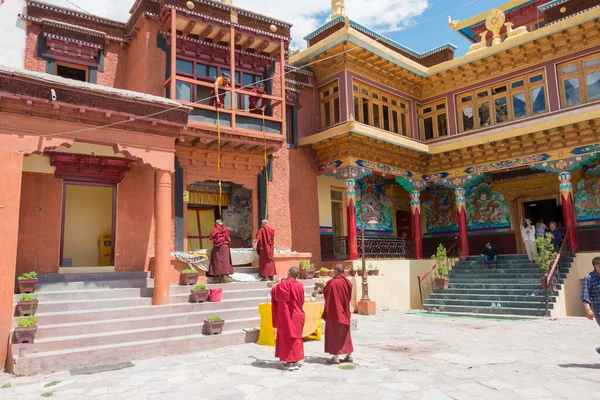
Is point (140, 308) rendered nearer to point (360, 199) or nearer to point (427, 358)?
point (427, 358)

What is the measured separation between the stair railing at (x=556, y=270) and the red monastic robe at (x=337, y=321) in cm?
779

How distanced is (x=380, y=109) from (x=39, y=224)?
1111 cm

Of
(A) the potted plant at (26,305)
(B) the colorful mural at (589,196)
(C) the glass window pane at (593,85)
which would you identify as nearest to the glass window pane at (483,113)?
(C) the glass window pane at (593,85)

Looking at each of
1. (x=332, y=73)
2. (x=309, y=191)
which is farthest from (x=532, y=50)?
(x=309, y=191)

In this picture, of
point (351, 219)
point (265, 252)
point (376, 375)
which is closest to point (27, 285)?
point (265, 252)

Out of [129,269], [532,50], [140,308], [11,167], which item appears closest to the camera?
[11,167]

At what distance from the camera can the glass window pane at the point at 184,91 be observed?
12.8 metres

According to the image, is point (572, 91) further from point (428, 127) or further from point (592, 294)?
point (592, 294)

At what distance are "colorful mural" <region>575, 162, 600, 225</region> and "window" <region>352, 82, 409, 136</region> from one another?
20.2 feet

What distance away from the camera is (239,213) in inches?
571

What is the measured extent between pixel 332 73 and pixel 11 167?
34.3 feet

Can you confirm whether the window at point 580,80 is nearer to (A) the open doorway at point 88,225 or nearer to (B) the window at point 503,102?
(B) the window at point 503,102

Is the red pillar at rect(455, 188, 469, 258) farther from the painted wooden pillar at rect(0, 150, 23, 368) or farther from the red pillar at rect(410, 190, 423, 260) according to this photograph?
the painted wooden pillar at rect(0, 150, 23, 368)

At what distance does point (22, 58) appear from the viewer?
11.9 meters
